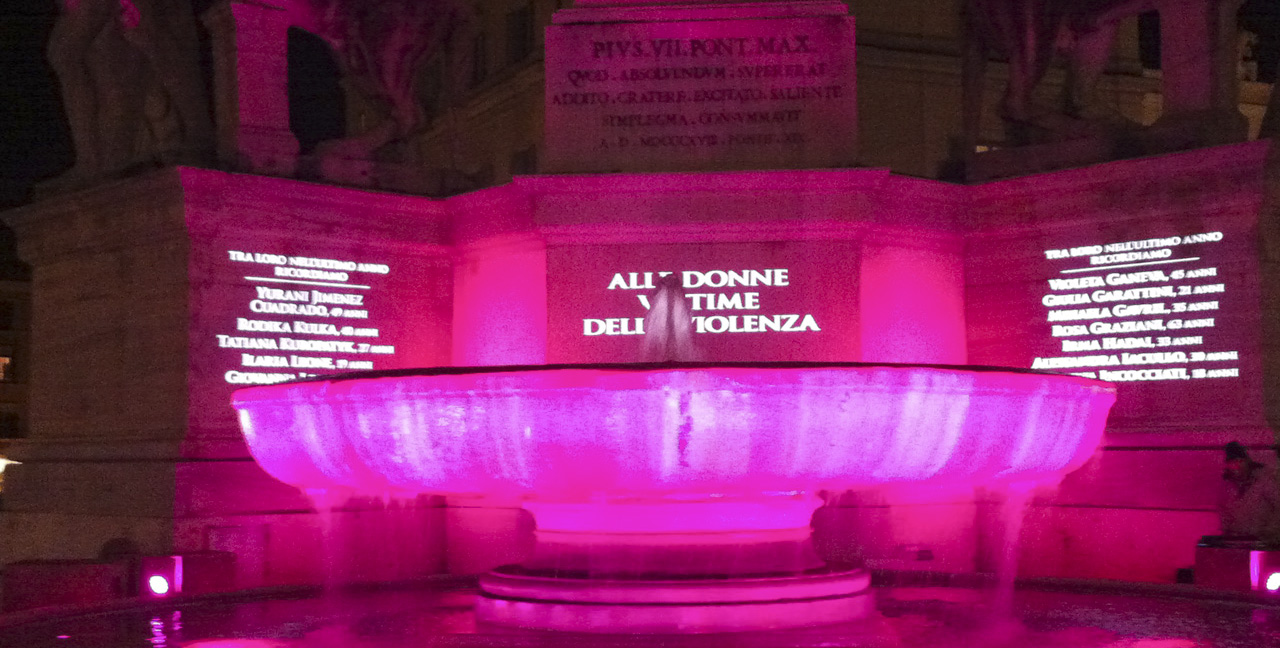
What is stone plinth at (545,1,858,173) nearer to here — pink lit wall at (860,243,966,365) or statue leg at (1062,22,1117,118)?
pink lit wall at (860,243,966,365)

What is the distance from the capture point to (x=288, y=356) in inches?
578

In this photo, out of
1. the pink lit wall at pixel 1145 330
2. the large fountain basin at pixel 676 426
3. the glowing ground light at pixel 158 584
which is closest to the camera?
the large fountain basin at pixel 676 426

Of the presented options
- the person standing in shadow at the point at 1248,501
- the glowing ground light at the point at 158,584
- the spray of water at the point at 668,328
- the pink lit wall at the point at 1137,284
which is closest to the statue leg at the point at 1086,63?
the pink lit wall at the point at 1137,284

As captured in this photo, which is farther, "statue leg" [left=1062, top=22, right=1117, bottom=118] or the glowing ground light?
"statue leg" [left=1062, top=22, right=1117, bottom=118]

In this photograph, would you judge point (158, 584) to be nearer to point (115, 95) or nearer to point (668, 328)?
point (668, 328)

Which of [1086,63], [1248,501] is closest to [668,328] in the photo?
[1248,501]

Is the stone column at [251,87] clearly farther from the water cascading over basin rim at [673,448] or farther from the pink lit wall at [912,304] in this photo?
the water cascading over basin rim at [673,448]

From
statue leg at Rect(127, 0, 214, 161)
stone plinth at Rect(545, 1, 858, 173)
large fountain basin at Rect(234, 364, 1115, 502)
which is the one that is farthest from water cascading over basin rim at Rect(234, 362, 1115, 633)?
statue leg at Rect(127, 0, 214, 161)

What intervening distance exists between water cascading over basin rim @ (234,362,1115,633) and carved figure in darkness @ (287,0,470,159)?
8976mm

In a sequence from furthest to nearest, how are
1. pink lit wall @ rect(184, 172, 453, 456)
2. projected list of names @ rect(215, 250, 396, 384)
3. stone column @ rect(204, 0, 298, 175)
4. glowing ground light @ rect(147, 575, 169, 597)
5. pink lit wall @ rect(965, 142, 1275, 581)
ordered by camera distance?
stone column @ rect(204, 0, 298, 175) → projected list of names @ rect(215, 250, 396, 384) → pink lit wall @ rect(184, 172, 453, 456) → pink lit wall @ rect(965, 142, 1275, 581) → glowing ground light @ rect(147, 575, 169, 597)

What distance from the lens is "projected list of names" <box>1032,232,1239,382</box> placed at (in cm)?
1355

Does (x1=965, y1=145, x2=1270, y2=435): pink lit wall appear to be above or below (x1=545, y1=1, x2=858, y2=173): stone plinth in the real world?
below

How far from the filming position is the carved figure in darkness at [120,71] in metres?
15.8

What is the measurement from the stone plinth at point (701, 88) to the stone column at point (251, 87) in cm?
294
